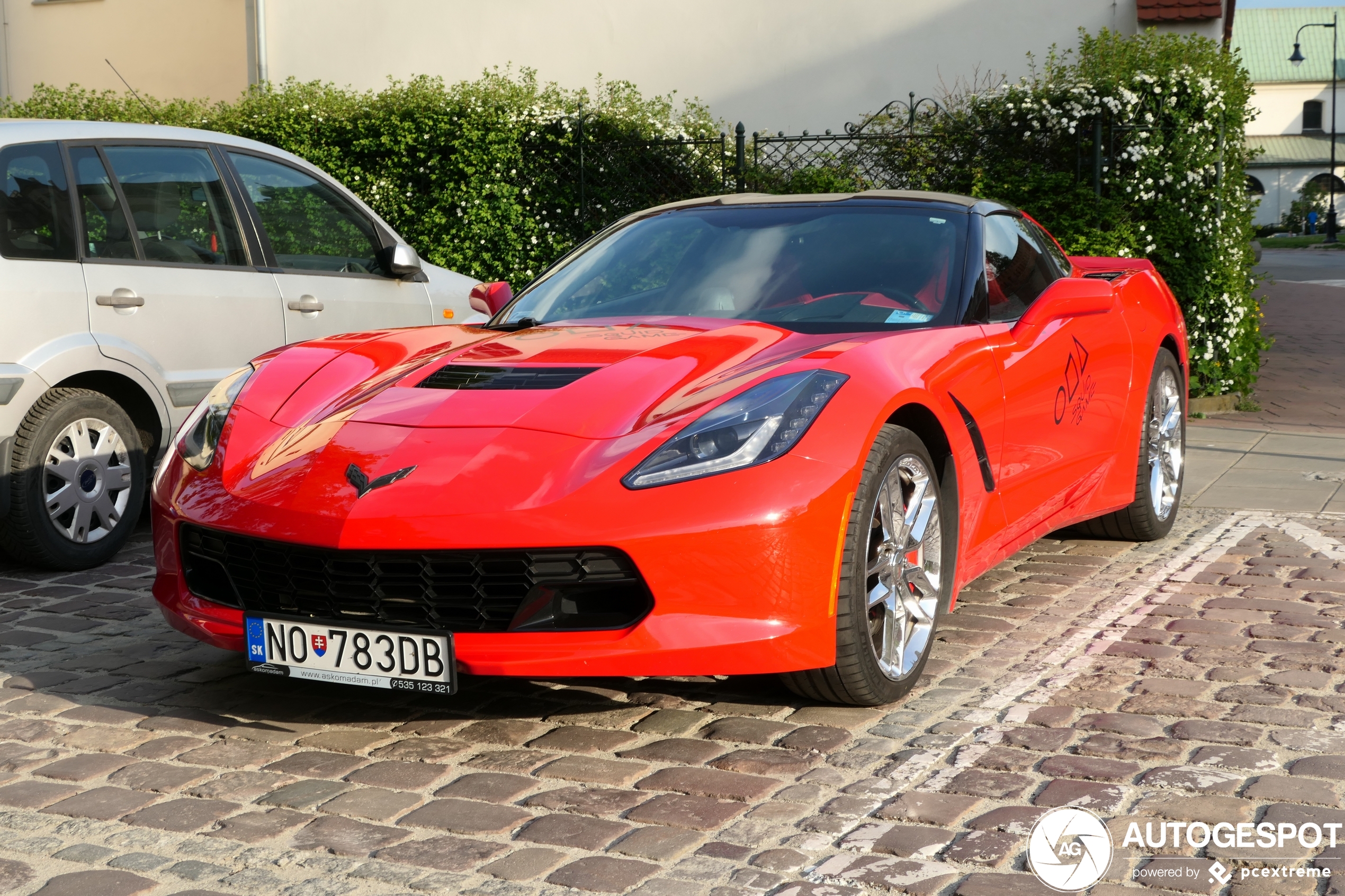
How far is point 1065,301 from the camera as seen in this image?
15.6 feet

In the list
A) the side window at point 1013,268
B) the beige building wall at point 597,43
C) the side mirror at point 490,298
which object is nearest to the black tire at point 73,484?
the side mirror at point 490,298

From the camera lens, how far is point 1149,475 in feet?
19.6

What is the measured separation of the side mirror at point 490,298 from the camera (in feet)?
17.5

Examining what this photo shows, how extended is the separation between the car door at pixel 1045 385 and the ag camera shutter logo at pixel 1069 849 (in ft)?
5.10

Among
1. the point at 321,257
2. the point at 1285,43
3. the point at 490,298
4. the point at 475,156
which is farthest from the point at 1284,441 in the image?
the point at 1285,43

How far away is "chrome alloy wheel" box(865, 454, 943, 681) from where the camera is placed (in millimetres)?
3824

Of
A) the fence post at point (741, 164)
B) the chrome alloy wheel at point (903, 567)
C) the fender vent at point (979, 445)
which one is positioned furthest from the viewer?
the fence post at point (741, 164)

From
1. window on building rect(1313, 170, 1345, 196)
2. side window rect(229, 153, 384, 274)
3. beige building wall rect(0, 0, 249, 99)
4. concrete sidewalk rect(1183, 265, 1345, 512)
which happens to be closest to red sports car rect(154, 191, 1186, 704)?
side window rect(229, 153, 384, 274)

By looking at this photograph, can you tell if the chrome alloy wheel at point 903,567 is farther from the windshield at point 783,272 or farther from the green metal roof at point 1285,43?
the green metal roof at point 1285,43

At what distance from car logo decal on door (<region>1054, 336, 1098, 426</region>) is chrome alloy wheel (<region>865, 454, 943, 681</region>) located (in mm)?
1064

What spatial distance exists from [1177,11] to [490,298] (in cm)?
982

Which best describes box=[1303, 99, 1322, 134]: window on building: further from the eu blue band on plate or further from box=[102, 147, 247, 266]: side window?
the eu blue band on plate

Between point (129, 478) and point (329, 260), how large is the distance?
5.08 ft

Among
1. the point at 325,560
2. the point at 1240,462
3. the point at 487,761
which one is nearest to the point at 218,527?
the point at 325,560
